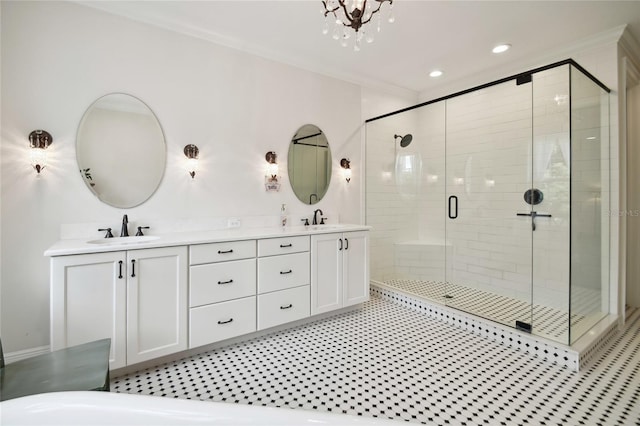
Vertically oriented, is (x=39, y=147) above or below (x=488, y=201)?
above

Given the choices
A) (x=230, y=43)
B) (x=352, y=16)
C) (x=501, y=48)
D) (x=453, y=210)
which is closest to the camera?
(x=352, y=16)

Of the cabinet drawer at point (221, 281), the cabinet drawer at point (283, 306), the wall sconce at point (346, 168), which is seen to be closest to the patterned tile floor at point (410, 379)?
the cabinet drawer at point (283, 306)

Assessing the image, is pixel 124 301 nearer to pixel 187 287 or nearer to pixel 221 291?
pixel 187 287

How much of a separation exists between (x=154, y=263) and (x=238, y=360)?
97 centimetres

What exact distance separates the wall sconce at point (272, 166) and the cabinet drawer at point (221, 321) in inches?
51.6

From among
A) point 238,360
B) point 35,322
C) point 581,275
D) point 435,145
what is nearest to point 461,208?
point 435,145

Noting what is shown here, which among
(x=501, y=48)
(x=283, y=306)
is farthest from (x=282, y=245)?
(x=501, y=48)

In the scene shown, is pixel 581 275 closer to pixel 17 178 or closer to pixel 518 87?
pixel 518 87

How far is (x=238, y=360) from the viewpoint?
2.32 metres

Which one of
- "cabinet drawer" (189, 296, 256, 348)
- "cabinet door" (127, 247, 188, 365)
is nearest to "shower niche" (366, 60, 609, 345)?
"cabinet drawer" (189, 296, 256, 348)

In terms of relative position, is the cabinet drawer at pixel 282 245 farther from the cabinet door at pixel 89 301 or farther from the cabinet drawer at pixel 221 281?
the cabinet door at pixel 89 301

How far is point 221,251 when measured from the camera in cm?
240

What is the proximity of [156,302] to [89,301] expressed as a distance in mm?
385

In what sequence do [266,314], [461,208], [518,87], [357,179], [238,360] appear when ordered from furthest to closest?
[357,179] → [461,208] → [518,87] → [266,314] → [238,360]
